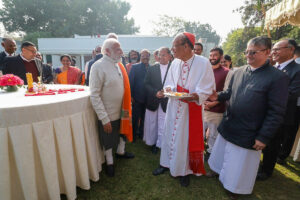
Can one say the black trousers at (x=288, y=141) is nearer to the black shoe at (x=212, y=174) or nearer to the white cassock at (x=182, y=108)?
the black shoe at (x=212, y=174)

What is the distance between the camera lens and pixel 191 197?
8.01ft

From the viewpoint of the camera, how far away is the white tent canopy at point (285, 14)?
3.11 meters

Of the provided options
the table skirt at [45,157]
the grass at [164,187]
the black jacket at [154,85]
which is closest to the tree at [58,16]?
the black jacket at [154,85]

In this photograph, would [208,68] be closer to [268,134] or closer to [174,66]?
[174,66]

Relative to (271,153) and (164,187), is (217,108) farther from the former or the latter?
(164,187)

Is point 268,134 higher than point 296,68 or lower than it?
lower

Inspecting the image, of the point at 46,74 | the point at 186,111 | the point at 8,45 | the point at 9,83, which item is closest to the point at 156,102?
the point at 186,111

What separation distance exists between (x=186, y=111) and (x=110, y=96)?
3.99 feet

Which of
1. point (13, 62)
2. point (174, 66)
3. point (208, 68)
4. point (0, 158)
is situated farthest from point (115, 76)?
point (13, 62)

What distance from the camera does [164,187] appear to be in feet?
8.65

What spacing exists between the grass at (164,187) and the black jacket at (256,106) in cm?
94

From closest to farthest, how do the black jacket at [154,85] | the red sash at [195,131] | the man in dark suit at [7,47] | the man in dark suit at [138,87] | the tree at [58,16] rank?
1. the red sash at [195,131]
2. the black jacket at [154,85]
3. the man in dark suit at [138,87]
4. the man in dark suit at [7,47]
5. the tree at [58,16]

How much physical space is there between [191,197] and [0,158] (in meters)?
2.43

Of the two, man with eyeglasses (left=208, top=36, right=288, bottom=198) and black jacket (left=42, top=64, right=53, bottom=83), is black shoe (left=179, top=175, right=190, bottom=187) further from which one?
black jacket (left=42, top=64, right=53, bottom=83)
